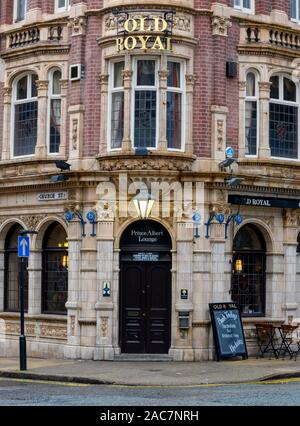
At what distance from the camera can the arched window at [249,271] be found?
1067 inches

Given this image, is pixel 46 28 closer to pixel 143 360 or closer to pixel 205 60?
pixel 205 60

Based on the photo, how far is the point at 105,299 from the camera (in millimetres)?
25516

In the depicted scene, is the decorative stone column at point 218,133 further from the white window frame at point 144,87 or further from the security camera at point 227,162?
the white window frame at point 144,87

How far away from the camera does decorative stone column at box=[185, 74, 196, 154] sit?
1017 inches

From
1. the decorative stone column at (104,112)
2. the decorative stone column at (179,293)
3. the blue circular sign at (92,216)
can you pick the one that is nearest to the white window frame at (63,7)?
the decorative stone column at (104,112)

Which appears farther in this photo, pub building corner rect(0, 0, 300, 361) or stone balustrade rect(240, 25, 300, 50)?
stone balustrade rect(240, 25, 300, 50)

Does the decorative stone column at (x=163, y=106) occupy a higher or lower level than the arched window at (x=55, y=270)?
higher

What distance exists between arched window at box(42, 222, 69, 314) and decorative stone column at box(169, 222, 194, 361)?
139 inches

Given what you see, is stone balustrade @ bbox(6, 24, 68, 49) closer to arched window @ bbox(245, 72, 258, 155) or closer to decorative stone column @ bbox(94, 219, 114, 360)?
arched window @ bbox(245, 72, 258, 155)

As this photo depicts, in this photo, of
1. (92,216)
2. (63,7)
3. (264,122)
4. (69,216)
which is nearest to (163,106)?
(264,122)

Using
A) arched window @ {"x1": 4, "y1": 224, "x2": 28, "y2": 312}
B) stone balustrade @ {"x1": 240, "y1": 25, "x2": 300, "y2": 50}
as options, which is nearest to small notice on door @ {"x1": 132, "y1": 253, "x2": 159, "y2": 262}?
arched window @ {"x1": 4, "y1": 224, "x2": 28, "y2": 312}

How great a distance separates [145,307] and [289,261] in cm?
474

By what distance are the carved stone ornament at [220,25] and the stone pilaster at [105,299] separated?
6.03m
